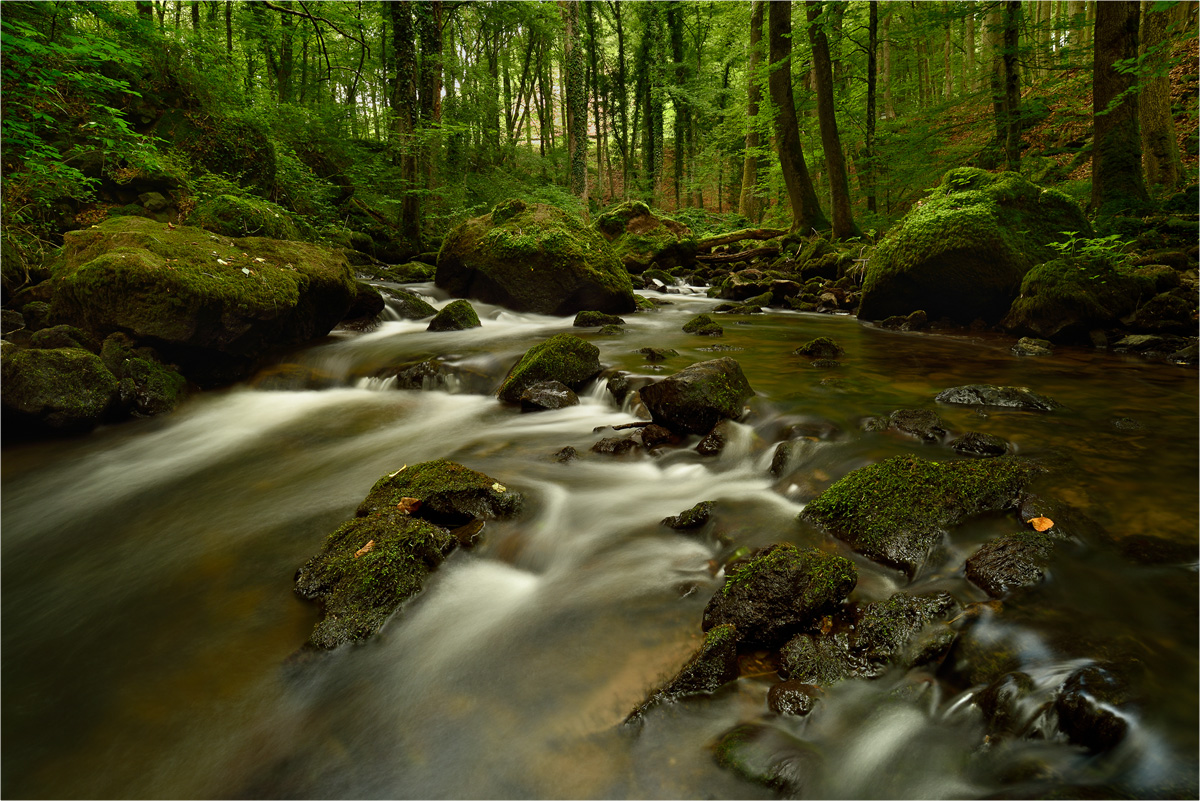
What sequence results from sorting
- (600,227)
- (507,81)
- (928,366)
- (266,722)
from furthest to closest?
1. (507,81)
2. (600,227)
3. (928,366)
4. (266,722)

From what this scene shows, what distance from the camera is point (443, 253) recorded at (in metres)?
11.8

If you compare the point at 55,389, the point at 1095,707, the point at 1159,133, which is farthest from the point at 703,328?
the point at 1159,133

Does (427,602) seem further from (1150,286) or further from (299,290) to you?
(1150,286)

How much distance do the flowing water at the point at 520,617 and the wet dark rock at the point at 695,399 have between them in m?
0.28

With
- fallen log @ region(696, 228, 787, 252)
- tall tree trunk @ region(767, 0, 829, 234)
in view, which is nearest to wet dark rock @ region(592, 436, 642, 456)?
tall tree trunk @ region(767, 0, 829, 234)

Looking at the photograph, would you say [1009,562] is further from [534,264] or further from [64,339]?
[534,264]

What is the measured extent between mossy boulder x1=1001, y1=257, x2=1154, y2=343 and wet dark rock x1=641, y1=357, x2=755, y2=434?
5.33 metres

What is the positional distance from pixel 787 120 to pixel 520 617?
48.6ft

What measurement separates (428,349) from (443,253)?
4267 millimetres

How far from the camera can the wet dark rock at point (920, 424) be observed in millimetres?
4391

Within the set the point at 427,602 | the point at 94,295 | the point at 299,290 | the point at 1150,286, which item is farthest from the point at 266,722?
the point at 1150,286

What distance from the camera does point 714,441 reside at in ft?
15.4

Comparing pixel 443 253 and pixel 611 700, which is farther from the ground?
pixel 443 253

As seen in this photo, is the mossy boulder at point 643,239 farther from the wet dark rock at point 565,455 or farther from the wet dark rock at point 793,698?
the wet dark rock at point 793,698
